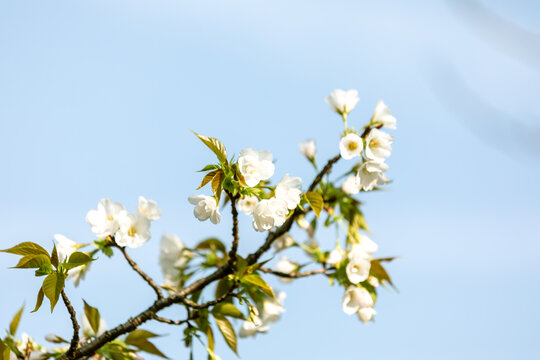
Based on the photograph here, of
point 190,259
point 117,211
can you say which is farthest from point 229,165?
point 190,259

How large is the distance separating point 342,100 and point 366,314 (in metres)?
0.82

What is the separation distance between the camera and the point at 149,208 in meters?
2.17

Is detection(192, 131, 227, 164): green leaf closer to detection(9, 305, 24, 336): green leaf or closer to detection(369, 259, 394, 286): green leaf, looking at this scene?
detection(369, 259, 394, 286): green leaf

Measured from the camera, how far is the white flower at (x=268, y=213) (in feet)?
6.25

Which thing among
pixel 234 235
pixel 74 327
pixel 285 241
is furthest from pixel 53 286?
pixel 285 241

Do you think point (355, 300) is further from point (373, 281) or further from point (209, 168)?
point (209, 168)

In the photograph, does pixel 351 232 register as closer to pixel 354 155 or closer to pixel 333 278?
pixel 333 278

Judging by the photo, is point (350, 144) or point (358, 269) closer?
point (350, 144)

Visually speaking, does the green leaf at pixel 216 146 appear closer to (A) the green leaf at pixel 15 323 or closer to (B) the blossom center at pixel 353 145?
(B) the blossom center at pixel 353 145

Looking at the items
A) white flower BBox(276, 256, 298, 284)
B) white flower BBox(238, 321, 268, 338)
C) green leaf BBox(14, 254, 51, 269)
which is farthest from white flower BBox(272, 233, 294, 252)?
green leaf BBox(14, 254, 51, 269)

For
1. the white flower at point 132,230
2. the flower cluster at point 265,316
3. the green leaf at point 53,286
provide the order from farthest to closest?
the flower cluster at point 265,316, the white flower at point 132,230, the green leaf at point 53,286

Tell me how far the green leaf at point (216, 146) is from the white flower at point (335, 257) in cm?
81

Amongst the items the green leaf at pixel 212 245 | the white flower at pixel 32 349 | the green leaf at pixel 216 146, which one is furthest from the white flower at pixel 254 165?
the white flower at pixel 32 349

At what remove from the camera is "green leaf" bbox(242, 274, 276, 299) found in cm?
199
